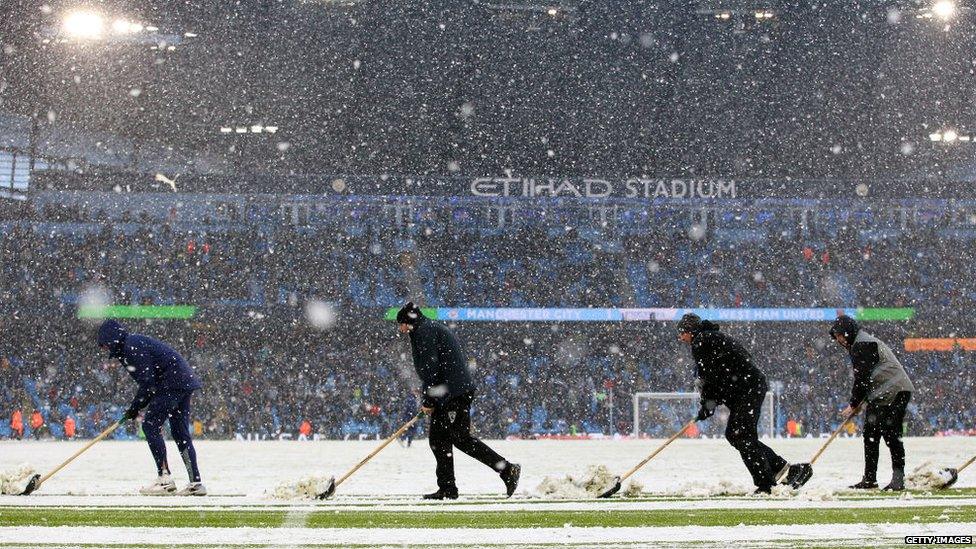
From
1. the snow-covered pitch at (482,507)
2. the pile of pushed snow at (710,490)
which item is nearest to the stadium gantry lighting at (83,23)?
the snow-covered pitch at (482,507)

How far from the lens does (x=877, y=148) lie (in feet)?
107

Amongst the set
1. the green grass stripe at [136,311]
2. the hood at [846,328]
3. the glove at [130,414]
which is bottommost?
the green grass stripe at [136,311]

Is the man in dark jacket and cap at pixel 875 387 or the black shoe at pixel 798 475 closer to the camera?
the black shoe at pixel 798 475

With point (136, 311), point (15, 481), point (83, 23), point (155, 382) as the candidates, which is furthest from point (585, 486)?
point (136, 311)

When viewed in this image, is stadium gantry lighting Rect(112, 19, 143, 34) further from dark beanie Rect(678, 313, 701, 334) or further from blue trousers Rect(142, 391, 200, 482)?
dark beanie Rect(678, 313, 701, 334)

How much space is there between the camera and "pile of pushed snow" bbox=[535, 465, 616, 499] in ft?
27.1

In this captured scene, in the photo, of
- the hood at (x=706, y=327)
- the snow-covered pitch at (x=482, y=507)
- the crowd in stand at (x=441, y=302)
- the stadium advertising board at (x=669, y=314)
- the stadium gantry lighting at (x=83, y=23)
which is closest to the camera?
the snow-covered pitch at (x=482, y=507)

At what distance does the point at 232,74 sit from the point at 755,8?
12283 mm

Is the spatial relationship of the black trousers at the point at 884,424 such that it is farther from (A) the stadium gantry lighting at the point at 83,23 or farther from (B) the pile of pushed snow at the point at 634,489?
(A) the stadium gantry lighting at the point at 83,23

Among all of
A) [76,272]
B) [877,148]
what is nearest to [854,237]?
[877,148]

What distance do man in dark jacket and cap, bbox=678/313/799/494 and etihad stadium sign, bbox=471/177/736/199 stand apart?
2245cm

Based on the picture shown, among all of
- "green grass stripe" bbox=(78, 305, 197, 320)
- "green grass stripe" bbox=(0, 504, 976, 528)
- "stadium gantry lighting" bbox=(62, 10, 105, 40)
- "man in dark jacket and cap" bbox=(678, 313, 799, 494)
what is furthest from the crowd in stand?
"green grass stripe" bbox=(0, 504, 976, 528)

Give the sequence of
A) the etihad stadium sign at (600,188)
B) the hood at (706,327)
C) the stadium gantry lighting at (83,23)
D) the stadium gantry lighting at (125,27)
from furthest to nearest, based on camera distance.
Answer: the etihad stadium sign at (600,188)
the stadium gantry lighting at (125,27)
the stadium gantry lighting at (83,23)
the hood at (706,327)

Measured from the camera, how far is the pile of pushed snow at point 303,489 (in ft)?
26.9
